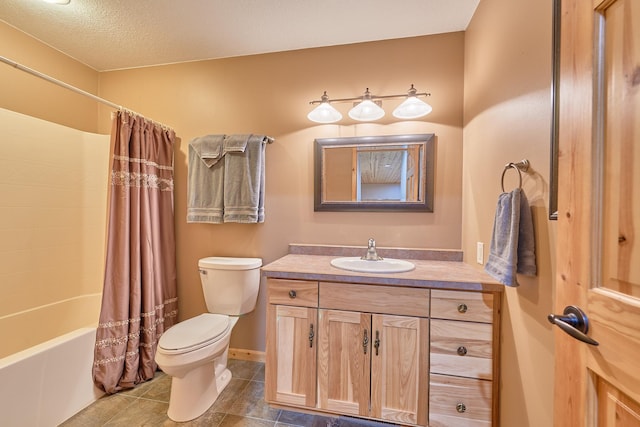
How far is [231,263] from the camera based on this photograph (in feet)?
6.05

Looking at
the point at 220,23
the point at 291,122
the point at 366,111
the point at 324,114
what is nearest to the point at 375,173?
the point at 366,111

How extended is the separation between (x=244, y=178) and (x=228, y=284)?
0.78m

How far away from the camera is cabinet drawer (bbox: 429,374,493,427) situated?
4.04 feet

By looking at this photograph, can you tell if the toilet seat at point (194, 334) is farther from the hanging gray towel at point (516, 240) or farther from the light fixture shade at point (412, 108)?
the light fixture shade at point (412, 108)

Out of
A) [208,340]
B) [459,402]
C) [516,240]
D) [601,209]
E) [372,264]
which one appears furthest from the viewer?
[372,264]

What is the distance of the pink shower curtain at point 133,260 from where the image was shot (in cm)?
166

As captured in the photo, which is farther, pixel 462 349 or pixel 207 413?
pixel 207 413

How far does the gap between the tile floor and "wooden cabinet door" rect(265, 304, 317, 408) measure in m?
0.18

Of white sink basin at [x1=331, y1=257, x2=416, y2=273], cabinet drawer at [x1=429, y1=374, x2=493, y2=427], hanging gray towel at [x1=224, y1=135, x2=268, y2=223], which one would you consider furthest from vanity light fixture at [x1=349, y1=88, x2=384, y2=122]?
cabinet drawer at [x1=429, y1=374, x2=493, y2=427]

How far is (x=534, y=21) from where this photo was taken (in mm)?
971

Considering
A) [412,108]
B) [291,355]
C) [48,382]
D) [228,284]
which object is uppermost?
[412,108]

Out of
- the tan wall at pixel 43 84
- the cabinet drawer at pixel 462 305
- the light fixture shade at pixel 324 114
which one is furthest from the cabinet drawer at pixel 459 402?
the tan wall at pixel 43 84

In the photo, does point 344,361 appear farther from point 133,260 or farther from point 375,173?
point 133,260

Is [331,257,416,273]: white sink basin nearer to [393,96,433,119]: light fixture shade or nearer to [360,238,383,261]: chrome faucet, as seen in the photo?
[360,238,383,261]: chrome faucet
